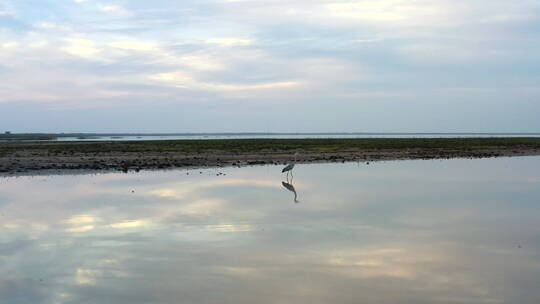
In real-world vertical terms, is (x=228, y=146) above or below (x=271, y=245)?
above

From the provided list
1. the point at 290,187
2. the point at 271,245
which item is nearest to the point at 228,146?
the point at 290,187

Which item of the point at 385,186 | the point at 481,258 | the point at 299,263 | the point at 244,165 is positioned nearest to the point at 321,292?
the point at 299,263

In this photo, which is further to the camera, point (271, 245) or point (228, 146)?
point (228, 146)

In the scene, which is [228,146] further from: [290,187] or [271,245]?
[271,245]

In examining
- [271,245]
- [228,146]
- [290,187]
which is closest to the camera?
[271,245]

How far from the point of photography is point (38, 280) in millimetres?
9039

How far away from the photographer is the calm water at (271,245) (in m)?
8.46

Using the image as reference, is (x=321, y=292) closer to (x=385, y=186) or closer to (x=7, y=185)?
(x=385, y=186)

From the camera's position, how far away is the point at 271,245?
11.5 m

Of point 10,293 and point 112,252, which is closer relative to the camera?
point 10,293

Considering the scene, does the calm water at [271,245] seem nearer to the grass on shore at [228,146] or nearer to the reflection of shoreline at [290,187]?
the reflection of shoreline at [290,187]

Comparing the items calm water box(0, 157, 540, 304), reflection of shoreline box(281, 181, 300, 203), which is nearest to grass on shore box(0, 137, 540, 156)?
reflection of shoreline box(281, 181, 300, 203)

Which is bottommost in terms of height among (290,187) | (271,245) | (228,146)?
(271,245)

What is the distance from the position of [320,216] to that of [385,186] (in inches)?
320
